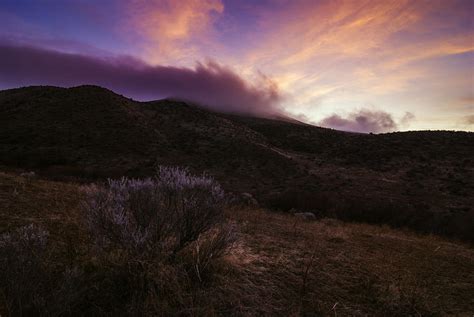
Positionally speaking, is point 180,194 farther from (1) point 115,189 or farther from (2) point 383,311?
(2) point 383,311

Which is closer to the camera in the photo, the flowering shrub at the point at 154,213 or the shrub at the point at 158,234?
the shrub at the point at 158,234

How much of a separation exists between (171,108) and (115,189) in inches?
2329

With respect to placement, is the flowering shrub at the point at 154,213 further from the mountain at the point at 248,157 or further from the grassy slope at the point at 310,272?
the mountain at the point at 248,157

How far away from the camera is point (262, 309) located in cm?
462

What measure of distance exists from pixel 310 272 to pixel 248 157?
36154 millimetres

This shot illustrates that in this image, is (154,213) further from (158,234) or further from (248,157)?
(248,157)

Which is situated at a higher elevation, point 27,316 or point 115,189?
point 115,189

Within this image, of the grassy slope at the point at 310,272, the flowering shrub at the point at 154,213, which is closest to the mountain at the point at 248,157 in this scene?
the grassy slope at the point at 310,272

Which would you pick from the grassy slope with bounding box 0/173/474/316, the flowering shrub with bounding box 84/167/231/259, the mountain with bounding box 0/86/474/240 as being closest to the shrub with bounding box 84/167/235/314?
the flowering shrub with bounding box 84/167/231/259

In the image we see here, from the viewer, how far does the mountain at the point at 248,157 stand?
22.6 metres

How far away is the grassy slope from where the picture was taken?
4.95m

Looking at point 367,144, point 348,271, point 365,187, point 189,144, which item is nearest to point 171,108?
point 189,144

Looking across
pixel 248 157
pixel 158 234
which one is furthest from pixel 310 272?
pixel 248 157

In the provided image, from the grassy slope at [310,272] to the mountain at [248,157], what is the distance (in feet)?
31.8
